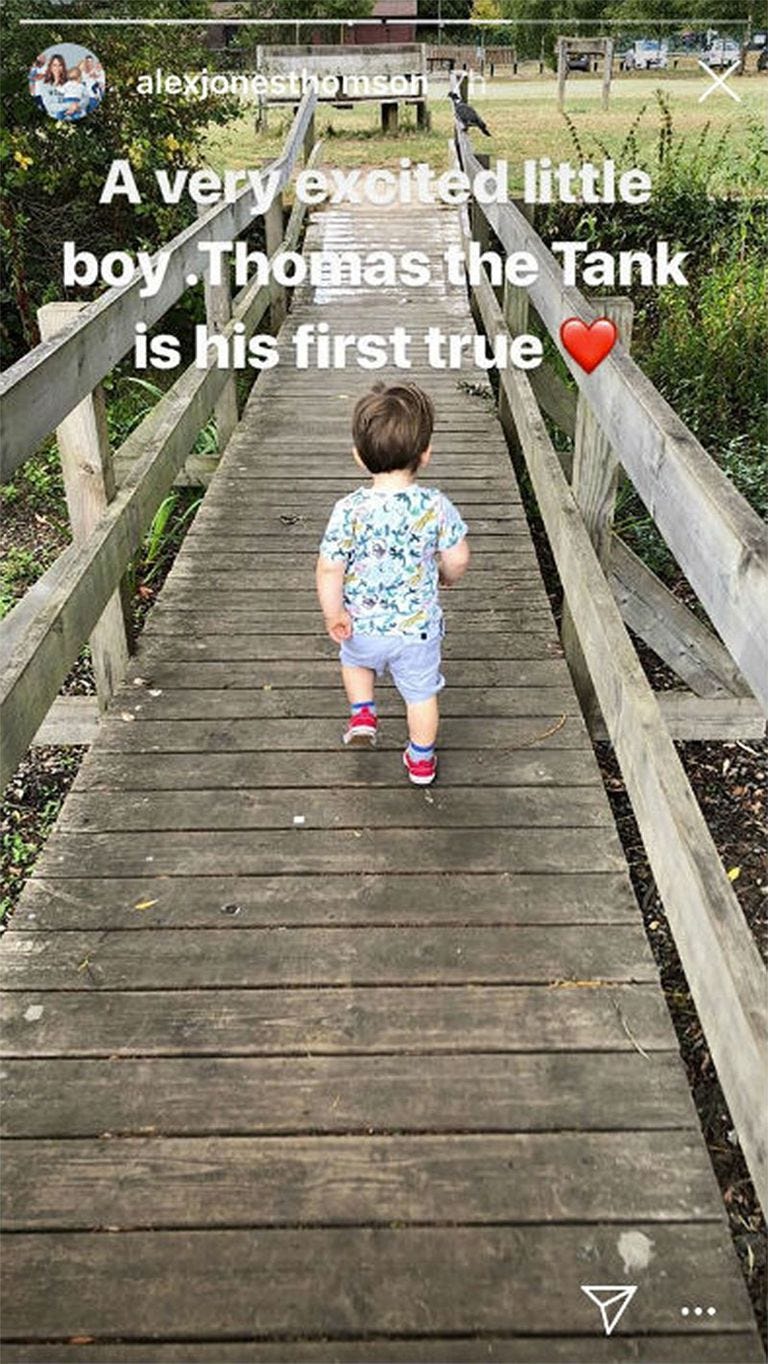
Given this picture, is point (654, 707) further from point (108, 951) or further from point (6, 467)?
point (6, 467)

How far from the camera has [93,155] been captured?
9.77 metres

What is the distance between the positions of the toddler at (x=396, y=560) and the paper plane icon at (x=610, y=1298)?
1518 millimetres

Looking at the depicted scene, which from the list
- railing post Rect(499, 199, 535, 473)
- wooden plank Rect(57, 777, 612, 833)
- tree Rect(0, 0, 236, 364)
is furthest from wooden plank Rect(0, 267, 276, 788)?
tree Rect(0, 0, 236, 364)

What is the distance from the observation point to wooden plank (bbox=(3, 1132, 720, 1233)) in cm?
196

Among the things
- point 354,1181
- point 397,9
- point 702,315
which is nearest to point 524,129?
point 702,315

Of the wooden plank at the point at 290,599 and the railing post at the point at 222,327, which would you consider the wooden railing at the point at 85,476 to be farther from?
the railing post at the point at 222,327

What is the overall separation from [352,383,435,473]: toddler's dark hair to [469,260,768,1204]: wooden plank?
0.62m

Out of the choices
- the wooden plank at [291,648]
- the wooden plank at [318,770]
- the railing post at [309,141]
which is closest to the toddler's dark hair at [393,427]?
the wooden plank at [318,770]

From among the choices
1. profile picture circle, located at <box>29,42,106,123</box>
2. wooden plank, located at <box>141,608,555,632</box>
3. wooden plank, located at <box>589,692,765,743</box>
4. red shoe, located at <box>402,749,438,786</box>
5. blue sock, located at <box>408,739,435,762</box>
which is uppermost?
profile picture circle, located at <box>29,42,106,123</box>

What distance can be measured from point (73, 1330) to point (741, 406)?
7.82m

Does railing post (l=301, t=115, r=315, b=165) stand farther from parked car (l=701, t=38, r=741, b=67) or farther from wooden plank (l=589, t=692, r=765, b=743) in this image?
parked car (l=701, t=38, r=741, b=67)

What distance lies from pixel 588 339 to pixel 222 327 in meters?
3.23

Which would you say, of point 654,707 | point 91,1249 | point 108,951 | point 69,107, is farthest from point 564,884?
point 69,107

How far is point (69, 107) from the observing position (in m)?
9.34
